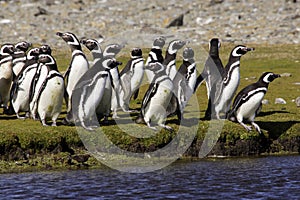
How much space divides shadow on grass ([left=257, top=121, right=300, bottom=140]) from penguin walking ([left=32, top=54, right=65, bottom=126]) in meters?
3.78

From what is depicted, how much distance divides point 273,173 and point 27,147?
4015mm

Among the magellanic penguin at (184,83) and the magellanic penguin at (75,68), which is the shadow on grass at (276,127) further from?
the magellanic penguin at (75,68)

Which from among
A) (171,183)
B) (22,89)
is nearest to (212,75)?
(22,89)

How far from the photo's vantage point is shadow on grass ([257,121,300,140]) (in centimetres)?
1462

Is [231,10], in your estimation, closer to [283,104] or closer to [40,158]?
[283,104]

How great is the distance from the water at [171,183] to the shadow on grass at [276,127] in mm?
1330

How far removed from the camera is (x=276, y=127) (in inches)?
584

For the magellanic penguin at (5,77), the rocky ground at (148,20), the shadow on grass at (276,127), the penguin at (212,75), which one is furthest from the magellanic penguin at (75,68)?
the rocky ground at (148,20)

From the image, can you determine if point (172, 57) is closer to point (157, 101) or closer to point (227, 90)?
point (227, 90)

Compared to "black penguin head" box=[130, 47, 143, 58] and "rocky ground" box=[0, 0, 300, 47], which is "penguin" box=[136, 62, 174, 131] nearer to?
"black penguin head" box=[130, 47, 143, 58]

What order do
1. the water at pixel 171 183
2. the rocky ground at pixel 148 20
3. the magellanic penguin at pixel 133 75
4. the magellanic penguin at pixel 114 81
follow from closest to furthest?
1. the water at pixel 171 183
2. the magellanic penguin at pixel 114 81
3. the magellanic penguin at pixel 133 75
4. the rocky ground at pixel 148 20

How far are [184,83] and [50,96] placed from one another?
112 inches

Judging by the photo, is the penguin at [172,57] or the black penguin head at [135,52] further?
the black penguin head at [135,52]

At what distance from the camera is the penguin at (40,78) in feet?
48.0
